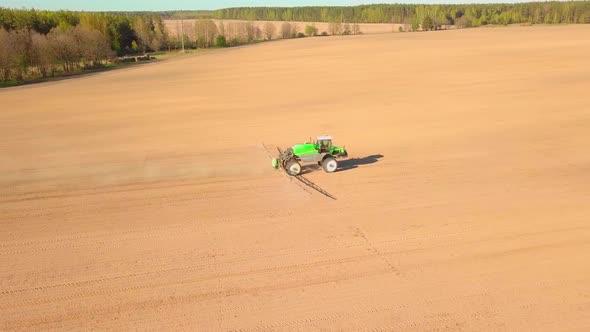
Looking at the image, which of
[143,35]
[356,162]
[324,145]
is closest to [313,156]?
[324,145]

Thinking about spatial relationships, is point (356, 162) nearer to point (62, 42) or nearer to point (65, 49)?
point (62, 42)

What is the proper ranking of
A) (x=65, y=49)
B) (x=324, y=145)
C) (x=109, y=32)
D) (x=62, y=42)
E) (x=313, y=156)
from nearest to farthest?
(x=313, y=156) < (x=324, y=145) < (x=62, y=42) < (x=65, y=49) < (x=109, y=32)

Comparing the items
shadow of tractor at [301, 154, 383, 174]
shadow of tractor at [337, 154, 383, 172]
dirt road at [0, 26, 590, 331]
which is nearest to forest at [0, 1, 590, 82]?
dirt road at [0, 26, 590, 331]

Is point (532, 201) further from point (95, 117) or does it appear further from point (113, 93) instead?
point (113, 93)

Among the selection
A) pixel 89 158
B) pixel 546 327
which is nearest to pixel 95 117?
pixel 89 158

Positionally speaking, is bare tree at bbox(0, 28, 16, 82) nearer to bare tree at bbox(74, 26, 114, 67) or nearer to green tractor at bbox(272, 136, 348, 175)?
bare tree at bbox(74, 26, 114, 67)

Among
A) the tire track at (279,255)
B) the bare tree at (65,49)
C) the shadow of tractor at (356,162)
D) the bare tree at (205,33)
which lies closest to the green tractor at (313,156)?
the shadow of tractor at (356,162)
